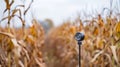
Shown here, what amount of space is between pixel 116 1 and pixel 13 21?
955 mm

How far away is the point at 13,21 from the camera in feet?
10.4

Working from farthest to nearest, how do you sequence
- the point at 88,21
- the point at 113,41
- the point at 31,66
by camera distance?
the point at 88,21
the point at 31,66
the point at 113,41

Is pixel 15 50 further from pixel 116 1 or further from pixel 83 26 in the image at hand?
pixel 83 26

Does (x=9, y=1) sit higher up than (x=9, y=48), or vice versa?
(x=9, y=1)

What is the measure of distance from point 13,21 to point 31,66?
0.53 metres

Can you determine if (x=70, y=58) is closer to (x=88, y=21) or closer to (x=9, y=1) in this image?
(x=88, y=21)

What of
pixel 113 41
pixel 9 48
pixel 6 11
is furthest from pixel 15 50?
pixel 113 41

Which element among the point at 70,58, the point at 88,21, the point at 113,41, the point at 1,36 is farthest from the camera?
the point at 70,58

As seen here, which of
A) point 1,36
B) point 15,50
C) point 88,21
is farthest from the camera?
point 88,21

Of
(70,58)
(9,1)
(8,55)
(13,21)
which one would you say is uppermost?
(9,1)

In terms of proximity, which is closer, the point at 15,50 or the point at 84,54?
the point at 15,50

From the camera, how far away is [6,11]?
2988mm

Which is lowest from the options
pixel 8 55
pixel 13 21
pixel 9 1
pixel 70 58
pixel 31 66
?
pixel 70 58

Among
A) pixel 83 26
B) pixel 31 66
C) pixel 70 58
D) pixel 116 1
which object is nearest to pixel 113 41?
pixel 116 1
